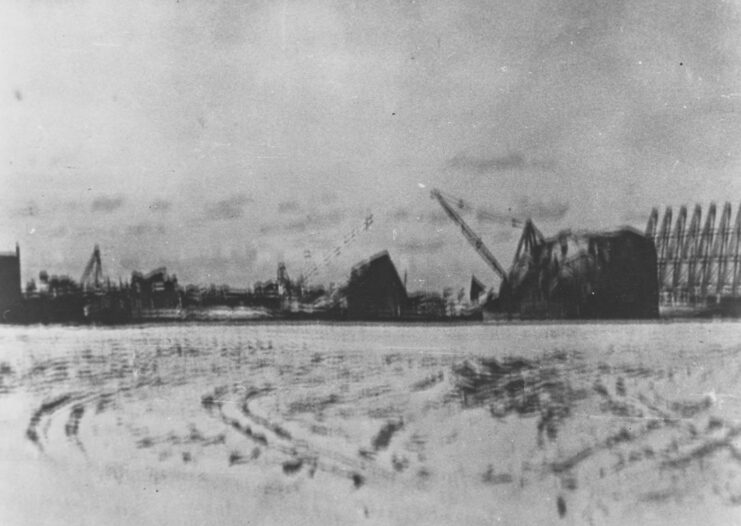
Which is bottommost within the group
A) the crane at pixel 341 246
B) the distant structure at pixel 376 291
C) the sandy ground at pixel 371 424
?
the sandy ground at pixel 371 424

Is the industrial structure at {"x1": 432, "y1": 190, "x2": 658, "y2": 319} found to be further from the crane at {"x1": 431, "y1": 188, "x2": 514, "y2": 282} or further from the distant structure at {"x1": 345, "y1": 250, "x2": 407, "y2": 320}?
the distant structure at {"x1": 345, "y1": 250, "x2": 407, "y2": 320}

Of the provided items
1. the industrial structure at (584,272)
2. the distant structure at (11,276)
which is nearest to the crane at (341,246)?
the industrial structure at (584,272)

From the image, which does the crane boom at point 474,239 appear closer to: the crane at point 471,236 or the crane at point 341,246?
the crane at point 471,236

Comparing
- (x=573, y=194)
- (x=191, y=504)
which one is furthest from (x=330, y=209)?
(x=191, y=504)

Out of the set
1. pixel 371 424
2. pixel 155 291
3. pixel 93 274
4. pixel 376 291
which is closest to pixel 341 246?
pixel 376 291

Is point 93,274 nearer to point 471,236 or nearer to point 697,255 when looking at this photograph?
point 471,236

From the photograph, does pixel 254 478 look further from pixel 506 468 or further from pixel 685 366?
pixel 685 366

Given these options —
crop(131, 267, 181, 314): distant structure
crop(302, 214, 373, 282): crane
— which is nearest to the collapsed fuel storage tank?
crop(302, 214, 373, 282): crane
